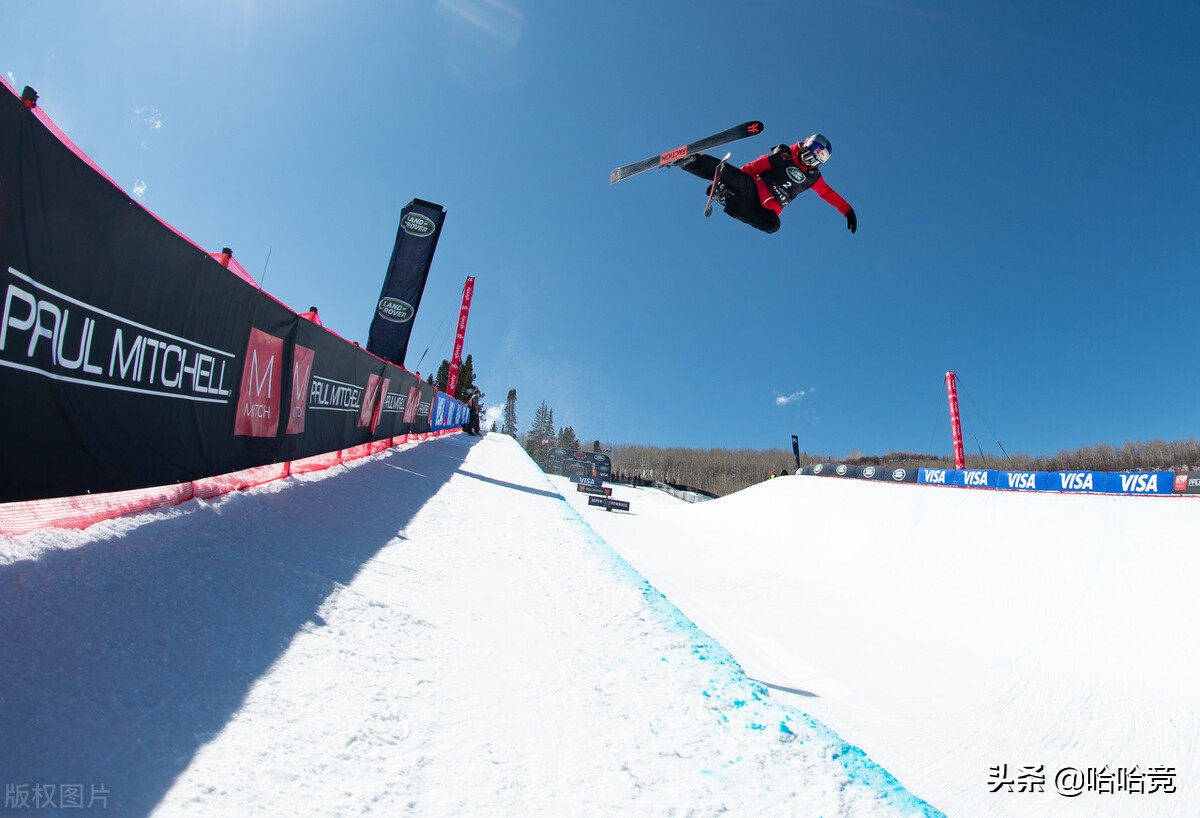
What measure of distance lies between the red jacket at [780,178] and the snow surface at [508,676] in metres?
5.37

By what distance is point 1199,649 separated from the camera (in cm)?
481

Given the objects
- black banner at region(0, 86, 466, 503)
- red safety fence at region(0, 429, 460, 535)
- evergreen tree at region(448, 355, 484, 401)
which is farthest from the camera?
evergreen tree at region(448, 355, 484, 401)

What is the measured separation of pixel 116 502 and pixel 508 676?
9.52 ft

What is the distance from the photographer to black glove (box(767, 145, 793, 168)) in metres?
6.65

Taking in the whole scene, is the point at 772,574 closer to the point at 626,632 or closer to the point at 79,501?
the point at 626,632

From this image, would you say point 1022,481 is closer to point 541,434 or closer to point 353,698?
point 353,698

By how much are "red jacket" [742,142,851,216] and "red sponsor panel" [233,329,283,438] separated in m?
6.42

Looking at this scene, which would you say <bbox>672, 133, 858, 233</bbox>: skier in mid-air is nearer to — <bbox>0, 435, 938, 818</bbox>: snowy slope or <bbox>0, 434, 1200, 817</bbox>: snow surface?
<bbox>0, 434, 1200, 817</bbox>: snow surface

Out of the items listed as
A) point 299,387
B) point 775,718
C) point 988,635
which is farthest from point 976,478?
point 299,387

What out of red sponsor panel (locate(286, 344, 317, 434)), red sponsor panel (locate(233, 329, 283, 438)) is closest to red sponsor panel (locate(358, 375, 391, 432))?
red sponsor panel (locate(286, 344, 317, 434))

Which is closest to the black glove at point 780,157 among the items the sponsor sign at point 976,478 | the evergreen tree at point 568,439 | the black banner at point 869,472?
the sponsor sign at point 976,478

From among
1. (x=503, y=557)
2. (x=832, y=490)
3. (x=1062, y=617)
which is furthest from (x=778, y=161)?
(x=832, y=490)

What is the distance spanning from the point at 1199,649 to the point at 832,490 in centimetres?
924

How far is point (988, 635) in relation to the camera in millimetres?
6191
